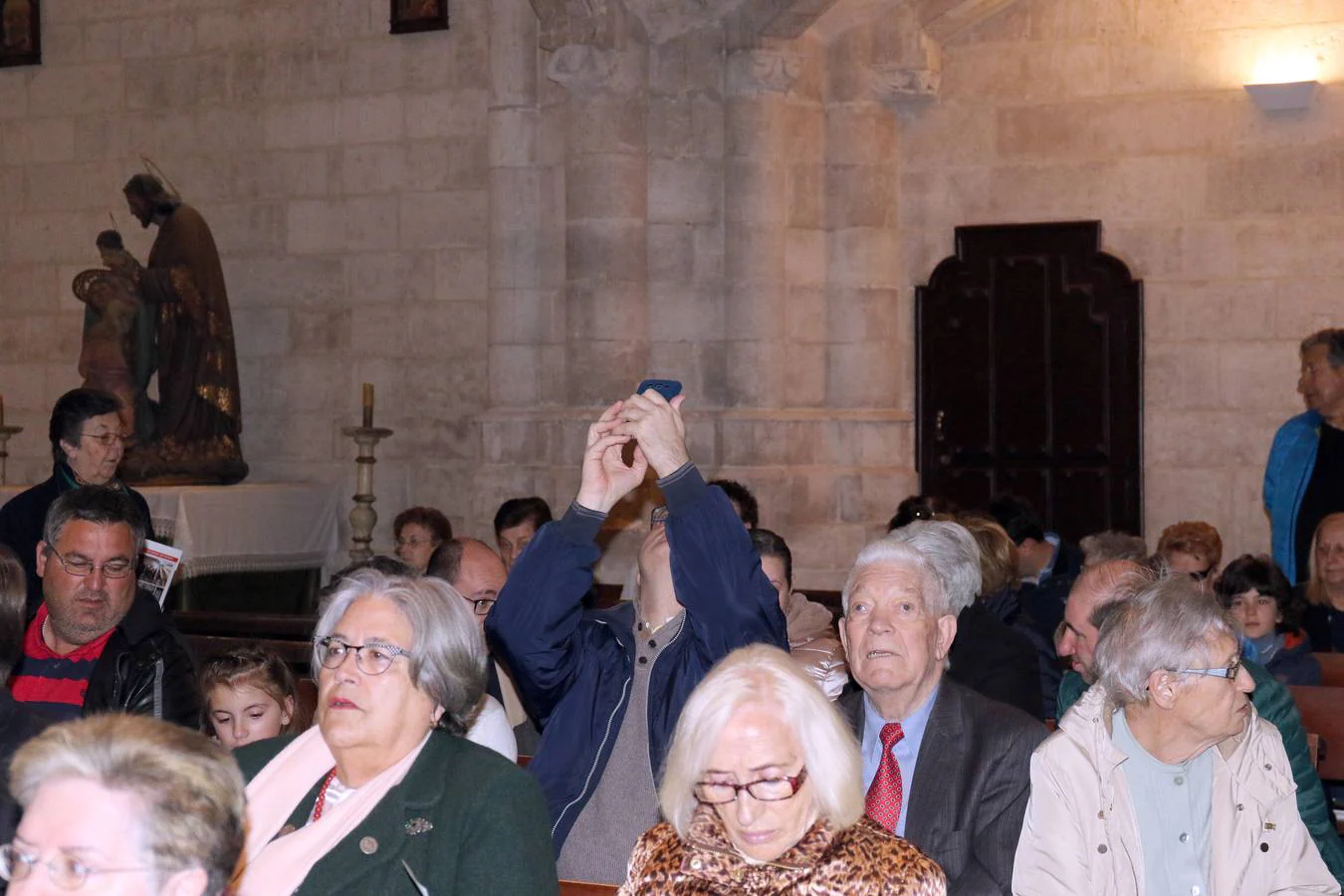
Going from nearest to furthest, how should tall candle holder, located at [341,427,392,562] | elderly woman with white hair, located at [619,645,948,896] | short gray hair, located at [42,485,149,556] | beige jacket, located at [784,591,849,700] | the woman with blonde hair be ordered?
elderly woman with white hair, located at [619,645,948,896], short gray hair, located at [42,485,149,556], beige jacket, located at [784,591,849,700], the woman with blonde hair, tall candle holder, located at [341,427,392,562]

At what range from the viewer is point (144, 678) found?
3.77 m

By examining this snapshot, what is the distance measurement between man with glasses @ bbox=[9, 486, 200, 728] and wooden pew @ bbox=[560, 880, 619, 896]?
1078 millimetres

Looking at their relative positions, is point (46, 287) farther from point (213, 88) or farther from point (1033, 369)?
point (1033, 369)

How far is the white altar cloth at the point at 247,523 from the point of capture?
8531 millimetres

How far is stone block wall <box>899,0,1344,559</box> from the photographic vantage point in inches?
328

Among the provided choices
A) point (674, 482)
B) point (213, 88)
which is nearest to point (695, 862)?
point (674, 482)

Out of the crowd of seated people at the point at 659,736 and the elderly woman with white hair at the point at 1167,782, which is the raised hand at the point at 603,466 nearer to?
the crowd of seated people at the point at 659,736

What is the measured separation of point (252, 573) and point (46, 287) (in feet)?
8.82

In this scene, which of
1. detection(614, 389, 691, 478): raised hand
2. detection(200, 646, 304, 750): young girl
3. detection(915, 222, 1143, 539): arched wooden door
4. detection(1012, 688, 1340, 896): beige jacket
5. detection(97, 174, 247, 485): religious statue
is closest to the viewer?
detection(1012, 688, 1340, 896): beige jacket

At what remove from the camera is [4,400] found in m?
10.5

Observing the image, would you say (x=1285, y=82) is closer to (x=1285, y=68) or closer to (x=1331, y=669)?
(x=1285, y=68)

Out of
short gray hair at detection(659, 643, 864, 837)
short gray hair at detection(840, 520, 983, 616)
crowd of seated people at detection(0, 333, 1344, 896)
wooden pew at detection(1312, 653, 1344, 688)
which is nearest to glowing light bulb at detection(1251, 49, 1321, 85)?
wooden pew at detection(1312, 653, 1344, 688)

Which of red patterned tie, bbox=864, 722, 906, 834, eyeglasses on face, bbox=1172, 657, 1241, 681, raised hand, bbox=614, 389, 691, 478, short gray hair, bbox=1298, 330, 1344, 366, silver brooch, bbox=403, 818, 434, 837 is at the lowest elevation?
red patterned tie, bbox=864, 722, 906, 834

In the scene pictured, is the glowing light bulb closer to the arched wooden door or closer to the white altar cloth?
the arched wooden door
